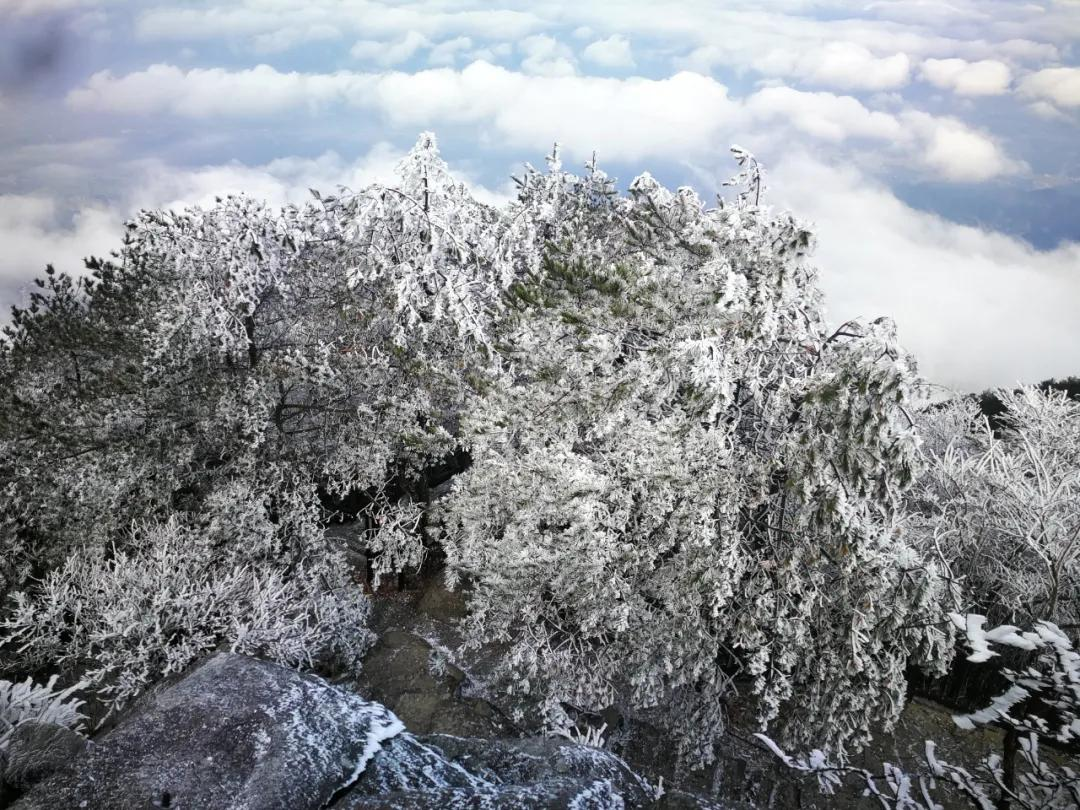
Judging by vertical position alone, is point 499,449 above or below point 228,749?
below

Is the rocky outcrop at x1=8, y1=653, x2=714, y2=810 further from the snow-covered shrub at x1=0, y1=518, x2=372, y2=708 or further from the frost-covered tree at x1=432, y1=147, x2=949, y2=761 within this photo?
the snow-covered shrub at x1=0, y1=518, x2=372, y2=708

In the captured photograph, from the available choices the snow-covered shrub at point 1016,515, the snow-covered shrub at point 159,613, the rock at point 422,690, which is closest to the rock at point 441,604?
the rock at point 422,690

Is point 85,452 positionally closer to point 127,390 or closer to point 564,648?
point 127,390

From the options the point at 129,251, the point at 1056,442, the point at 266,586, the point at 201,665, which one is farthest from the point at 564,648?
Answer: the point at 1056,442

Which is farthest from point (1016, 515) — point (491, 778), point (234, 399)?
point (234, 399)

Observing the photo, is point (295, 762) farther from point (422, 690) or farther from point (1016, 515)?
point (1016, 515)

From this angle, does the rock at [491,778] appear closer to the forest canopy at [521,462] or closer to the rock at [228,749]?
the rock at [228,749]
